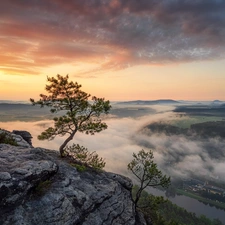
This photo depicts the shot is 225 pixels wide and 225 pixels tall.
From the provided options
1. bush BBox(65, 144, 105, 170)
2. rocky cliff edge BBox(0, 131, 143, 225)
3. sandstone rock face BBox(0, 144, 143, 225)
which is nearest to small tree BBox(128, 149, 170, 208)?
rocky cliff edge BBox(0, 131, 143, 225)

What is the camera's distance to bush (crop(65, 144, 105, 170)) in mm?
32269

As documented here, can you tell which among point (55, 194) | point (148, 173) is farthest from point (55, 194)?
→ point (148, 173)

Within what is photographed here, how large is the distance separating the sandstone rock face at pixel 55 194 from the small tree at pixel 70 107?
4607 millimetres

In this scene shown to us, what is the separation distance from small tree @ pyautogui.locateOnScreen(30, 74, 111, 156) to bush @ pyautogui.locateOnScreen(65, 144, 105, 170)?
5.36 ft

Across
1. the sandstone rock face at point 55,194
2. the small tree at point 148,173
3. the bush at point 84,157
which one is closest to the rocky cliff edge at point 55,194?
the sandstone rock face at point 55,194

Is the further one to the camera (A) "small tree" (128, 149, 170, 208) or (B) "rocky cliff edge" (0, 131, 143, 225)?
(A) "small tree" (128, 149, 170, 208)

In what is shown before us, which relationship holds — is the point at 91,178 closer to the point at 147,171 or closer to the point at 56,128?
the point at 56,128

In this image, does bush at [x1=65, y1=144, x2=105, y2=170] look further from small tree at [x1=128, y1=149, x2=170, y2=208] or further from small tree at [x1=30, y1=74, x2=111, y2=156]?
small tree at [x1=128, y1=149, x2=170, y2=208]

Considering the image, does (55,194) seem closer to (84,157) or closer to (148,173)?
(84,157)

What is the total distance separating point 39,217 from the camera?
20.4 meters

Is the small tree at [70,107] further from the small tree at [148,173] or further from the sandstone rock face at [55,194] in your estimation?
the small tree at [148,173]

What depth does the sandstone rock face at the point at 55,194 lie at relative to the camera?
20250 mm

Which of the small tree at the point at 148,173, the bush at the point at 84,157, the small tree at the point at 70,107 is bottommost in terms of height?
the small tree at the point at 148,173

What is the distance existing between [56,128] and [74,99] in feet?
17.1
